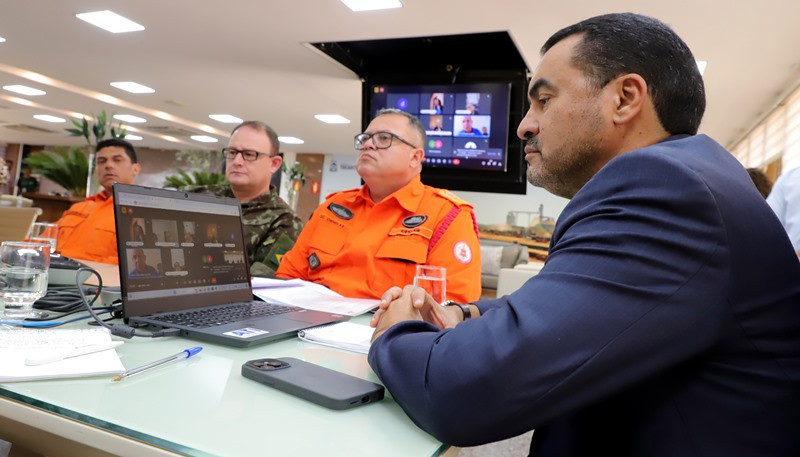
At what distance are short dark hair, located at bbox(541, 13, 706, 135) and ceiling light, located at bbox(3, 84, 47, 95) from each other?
33.3 feet

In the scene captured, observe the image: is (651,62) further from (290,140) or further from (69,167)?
(290,140)

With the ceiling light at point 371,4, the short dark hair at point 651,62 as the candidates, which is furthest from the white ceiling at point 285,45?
the short dark hair at point 651,62

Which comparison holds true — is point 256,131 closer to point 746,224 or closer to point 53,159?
point 746,224

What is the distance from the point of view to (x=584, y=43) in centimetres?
86

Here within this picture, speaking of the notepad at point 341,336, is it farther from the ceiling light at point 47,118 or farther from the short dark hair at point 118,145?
the ceiling light at point 47,118

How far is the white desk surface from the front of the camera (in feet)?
1.68

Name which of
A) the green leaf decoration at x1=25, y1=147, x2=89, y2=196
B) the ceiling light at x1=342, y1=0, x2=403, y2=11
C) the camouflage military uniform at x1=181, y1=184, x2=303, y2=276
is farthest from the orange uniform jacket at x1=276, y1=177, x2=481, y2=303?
the green leaf decoration at x1=25, y1=147, x2=89, y2=196

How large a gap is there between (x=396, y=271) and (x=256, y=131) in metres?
1.22

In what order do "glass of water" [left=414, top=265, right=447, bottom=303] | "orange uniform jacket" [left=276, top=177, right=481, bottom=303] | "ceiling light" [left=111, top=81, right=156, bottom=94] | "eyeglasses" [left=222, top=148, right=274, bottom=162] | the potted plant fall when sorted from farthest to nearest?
"ceiling light" [left=111, top=81, right=156, bottom=94], the potted plant, "eyeglasses" [left=222, top=148, right=274, bottom=162], "orange uniform jacket" [left=276, top=177, right=481, bottom=303], "glass of water" [left=414, top=265, right=447, bottom=303]

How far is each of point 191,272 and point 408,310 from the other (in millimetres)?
503

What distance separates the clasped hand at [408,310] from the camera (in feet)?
2.81

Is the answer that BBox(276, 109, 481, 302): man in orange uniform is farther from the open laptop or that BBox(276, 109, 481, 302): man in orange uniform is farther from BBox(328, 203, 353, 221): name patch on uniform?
the open laptop

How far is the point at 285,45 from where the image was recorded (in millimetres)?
5434

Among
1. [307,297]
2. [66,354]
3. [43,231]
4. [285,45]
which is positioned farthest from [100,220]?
[285,45]
